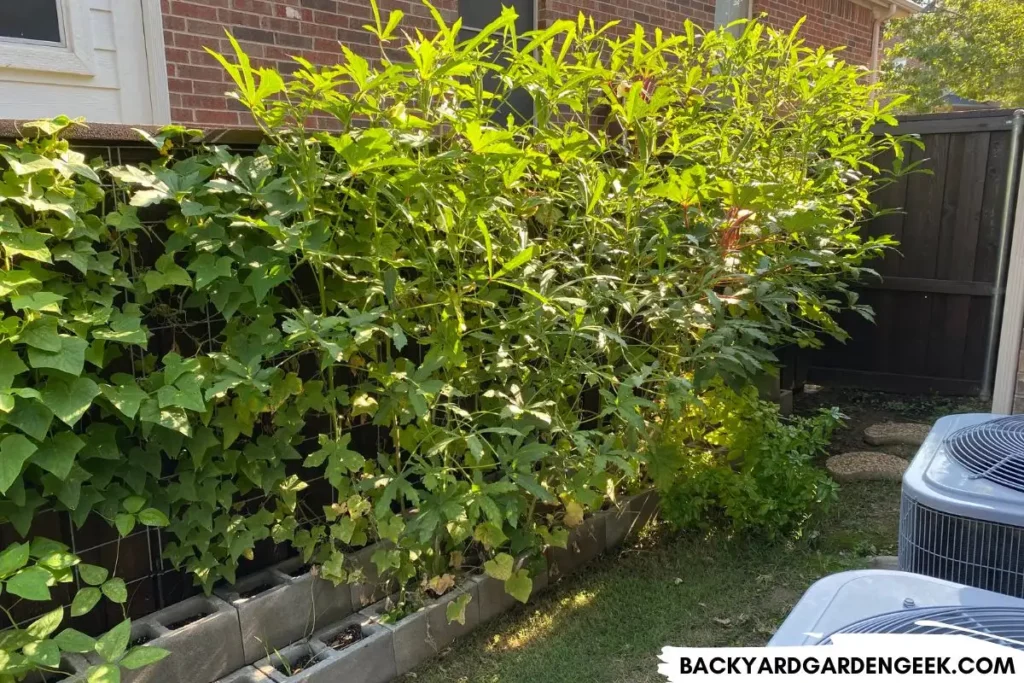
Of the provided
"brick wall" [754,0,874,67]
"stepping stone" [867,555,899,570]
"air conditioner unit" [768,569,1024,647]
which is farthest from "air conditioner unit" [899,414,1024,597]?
"brick wall" [754,0,874,67]

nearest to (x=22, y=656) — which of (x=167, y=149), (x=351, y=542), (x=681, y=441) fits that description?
(x=351, y=542)

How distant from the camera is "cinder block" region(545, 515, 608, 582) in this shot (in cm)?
310

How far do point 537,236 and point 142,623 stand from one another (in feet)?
5.94

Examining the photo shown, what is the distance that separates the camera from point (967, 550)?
1834 mm

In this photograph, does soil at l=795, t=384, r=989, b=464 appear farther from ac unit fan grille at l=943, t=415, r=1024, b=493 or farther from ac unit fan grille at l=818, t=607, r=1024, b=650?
ac unit fan grille at l=818, t=607, r=1024, b=650

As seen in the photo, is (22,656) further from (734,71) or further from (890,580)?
(734,71)

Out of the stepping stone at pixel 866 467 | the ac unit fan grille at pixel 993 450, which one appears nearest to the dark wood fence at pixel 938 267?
the stepping stone at pixel 866 467

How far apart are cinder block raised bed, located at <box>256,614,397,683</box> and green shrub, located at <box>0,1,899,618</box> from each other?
0.19m

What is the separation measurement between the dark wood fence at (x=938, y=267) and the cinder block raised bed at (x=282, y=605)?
4.54m

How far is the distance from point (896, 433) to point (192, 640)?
4.14 meters

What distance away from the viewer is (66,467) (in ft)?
6.04

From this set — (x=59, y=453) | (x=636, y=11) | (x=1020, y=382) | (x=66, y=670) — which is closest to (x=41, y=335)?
(x=59, y=453)

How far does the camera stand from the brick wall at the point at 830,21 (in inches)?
344

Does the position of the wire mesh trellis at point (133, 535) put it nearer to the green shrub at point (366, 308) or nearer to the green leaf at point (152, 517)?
the green shrub at point (366, 308)
